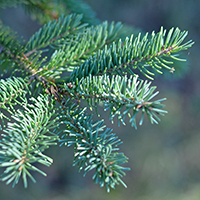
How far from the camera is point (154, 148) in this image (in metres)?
1.12

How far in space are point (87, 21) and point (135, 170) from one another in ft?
2.87

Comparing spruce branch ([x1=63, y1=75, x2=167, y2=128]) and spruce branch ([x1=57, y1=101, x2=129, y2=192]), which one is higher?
spruce branch ([x1=63, y1=75, x2=167, y2=128])

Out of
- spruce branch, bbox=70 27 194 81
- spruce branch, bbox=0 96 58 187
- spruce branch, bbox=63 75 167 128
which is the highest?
spruce branch, bbox=70 27 194 81

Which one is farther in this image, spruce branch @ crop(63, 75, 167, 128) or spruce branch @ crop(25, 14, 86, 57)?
spruce branch @ crop(25, 14, 86, 57)

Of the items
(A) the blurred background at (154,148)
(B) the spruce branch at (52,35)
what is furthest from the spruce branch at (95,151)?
(A) the blurred background at (154,148)

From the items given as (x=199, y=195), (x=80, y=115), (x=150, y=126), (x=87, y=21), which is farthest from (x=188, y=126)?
(x=80, y=115)

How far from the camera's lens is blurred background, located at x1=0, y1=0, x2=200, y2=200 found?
104cm

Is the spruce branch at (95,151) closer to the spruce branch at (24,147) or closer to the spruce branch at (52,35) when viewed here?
the spruce branch at (24,147)

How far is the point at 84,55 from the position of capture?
0.33 meters

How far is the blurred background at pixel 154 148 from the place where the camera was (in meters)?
1.04

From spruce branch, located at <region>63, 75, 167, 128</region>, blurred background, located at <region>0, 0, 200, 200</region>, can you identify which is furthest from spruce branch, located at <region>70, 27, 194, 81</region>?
blurred background, located at <region>0, 0, 200, 200</region>

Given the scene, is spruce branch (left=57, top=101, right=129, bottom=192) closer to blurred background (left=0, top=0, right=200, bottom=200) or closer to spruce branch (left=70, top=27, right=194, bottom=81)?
spruce branch (left=70, top=27, right=194, bottom=81)

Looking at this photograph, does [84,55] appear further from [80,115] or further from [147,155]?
[147,155]

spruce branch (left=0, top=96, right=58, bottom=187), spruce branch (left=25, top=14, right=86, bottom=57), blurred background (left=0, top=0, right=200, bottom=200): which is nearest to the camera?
spruce branch (left=0, top=96, right=58, bottom=187)
